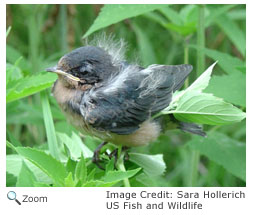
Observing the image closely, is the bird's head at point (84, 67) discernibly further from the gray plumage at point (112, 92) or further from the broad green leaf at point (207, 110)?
the broad green leaf at point (207, 110)

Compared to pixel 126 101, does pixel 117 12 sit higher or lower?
higher

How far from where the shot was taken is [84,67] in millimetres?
1405

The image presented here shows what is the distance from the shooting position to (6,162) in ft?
4.43

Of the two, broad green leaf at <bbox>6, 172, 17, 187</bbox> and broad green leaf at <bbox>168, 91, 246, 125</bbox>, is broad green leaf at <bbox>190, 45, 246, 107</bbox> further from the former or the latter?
broad green leaf at <bbox>6, 172, 17, 187</bbox>

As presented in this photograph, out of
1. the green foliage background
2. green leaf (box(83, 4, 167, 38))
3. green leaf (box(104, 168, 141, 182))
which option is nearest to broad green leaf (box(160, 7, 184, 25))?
the green foliage background

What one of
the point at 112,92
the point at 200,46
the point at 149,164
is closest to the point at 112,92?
the point at 112,92

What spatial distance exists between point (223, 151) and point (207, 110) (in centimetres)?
70

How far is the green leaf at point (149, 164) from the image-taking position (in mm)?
1373

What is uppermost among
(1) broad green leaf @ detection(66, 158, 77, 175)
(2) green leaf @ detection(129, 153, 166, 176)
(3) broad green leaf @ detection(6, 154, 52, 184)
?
(1) broad green leaf @ detection(66, 158, 77, 175)

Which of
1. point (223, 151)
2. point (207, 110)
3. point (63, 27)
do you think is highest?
point (63, 27)

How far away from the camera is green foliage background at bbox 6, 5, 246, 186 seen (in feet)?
4.03

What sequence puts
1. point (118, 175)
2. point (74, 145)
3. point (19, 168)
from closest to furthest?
1. point (118, 175)
2. point (19, 168)
3. point (74, 145)

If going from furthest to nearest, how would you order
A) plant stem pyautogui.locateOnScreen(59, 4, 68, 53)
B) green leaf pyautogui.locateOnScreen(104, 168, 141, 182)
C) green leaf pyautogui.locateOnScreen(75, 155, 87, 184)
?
plant stem pyautogui.locateOnScreen(59, 4, 68, 53)
green leaf pyautogui.locateOnScreen(75, 155, 87, 184)
green leaf pyautogui.locateOnScreen(104, 168, 141, 182)

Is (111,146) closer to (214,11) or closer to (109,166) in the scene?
(109,166)
